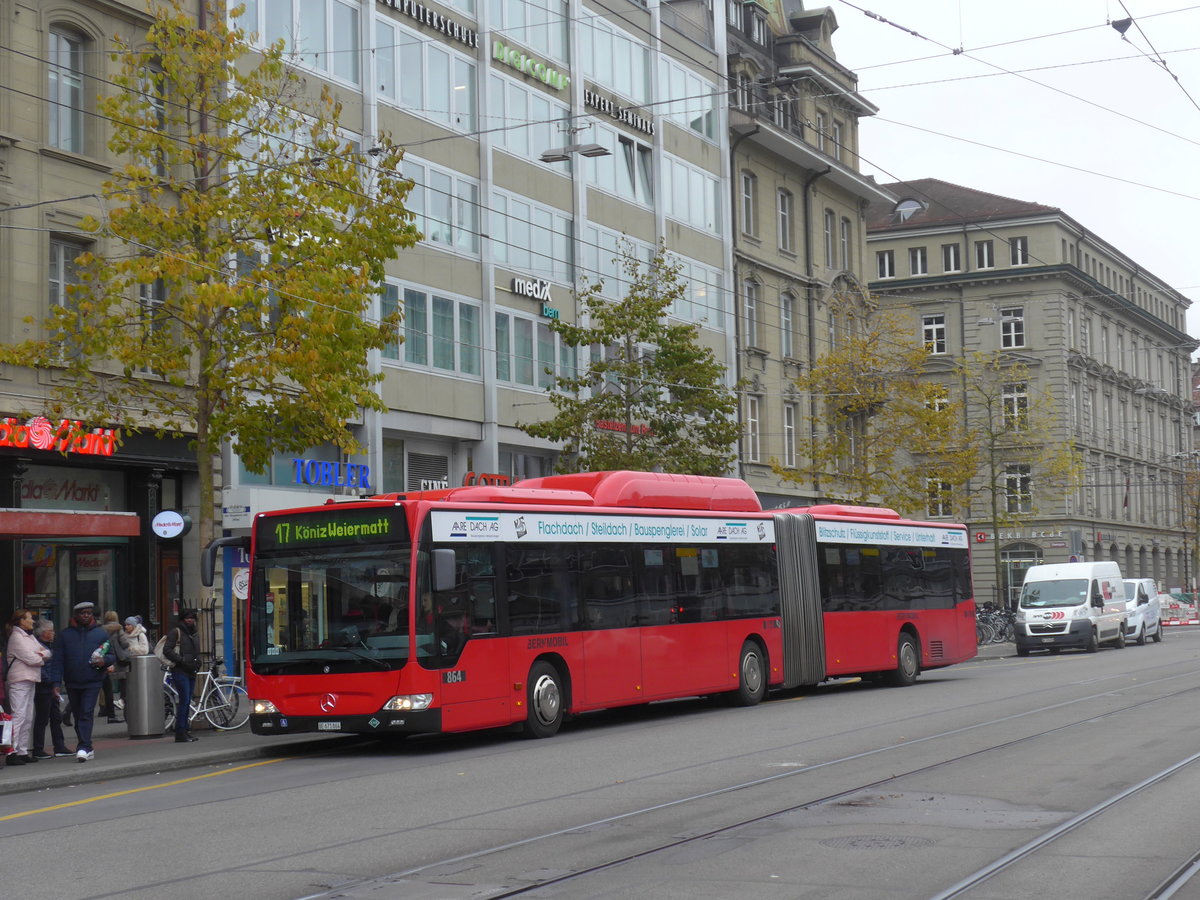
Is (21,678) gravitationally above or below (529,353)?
below

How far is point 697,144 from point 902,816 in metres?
35.8

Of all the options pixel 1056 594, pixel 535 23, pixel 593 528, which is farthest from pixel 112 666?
pixel 1056 594

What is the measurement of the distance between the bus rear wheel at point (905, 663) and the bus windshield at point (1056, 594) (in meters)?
13.6

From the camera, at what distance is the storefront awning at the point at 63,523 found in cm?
2122

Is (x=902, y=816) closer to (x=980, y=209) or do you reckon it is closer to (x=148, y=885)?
(x=148, y=885)

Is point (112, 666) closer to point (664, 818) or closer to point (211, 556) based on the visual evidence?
point (211, 556)

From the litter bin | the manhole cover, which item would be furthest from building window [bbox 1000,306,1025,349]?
the manhole cover

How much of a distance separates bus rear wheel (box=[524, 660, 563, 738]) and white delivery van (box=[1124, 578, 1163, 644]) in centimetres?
2952

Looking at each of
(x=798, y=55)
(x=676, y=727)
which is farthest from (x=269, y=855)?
(x=798, y=55)

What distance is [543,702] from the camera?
1914cm

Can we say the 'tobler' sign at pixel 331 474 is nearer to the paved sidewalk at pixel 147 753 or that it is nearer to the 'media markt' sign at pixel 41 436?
the 'media markt' sign at pixel 41 436

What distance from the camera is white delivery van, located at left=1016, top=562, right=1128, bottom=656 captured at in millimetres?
40906

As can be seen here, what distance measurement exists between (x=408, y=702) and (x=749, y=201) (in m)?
33.3

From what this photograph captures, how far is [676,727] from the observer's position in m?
20.0
